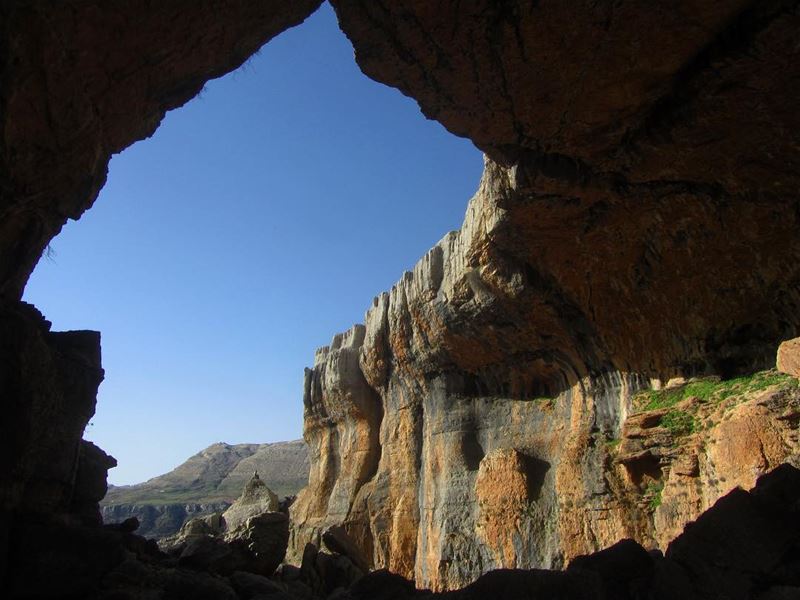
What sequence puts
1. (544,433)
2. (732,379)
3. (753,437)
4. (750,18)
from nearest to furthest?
(750,18), (753,437), (732,379), (544,433)

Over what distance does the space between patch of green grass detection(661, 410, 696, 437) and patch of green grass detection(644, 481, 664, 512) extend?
1.58m

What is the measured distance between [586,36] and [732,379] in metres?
10.5

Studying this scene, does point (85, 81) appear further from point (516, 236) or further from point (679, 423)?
point (679, 423)

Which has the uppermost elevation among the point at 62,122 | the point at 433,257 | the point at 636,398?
the point at 433,257

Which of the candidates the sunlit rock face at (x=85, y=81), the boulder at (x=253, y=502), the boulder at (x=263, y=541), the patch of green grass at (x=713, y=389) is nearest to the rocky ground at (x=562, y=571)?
the boulder at (x=263, y=541)

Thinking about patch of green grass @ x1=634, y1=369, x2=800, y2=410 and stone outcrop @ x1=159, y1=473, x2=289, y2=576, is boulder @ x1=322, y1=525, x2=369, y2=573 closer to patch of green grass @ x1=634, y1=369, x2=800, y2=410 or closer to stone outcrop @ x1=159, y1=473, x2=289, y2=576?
stone outcrop @ x1=159, y1=473, x2=289, y2=576

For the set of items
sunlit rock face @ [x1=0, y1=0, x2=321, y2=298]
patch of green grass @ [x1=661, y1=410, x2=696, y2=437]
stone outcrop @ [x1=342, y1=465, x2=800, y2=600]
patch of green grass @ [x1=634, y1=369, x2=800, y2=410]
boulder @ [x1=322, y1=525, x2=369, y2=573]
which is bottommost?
boulder @ [x1=322, y1=525, x2=369, y2=573]

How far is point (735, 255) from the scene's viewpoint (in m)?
15.0

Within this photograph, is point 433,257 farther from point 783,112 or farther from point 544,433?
point 783,112

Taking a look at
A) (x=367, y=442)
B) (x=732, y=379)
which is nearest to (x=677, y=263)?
(x=732, y=379)

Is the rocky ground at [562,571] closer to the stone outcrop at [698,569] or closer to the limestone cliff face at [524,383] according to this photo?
the stone outcrop at [698,569]

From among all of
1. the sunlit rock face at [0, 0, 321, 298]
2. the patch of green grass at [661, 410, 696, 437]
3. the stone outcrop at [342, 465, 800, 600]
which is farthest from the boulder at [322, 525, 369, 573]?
the sunlit rock face at [0, 0, 321, 298]

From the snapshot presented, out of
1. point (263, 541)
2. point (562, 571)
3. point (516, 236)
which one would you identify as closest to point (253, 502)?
point (263, 541)

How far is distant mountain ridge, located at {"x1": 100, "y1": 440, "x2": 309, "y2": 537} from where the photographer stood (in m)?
83.8
